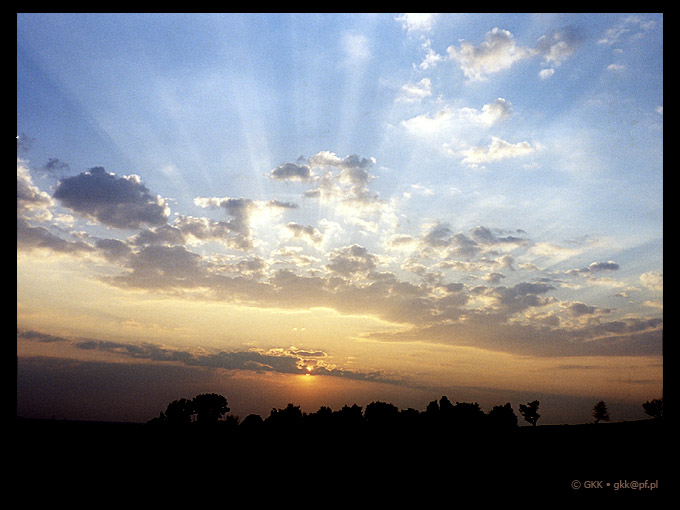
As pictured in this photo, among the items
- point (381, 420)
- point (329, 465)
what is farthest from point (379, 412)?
point (329, 465)

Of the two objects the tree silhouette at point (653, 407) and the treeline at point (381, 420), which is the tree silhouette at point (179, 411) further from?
the tree silhouette at point (653, 407)

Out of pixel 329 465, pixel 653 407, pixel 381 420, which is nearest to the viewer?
pixel 329 465

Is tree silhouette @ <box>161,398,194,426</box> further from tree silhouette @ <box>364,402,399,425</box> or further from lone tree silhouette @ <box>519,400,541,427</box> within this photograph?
lone tree silhouette @ <box>519,400,541,427</box>

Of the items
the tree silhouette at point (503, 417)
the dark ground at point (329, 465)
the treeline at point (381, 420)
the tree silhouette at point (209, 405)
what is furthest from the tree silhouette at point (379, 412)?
the tree silhouette at point (209, 405)

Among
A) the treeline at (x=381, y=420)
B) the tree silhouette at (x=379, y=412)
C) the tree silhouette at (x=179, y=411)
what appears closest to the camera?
the treeline at (x=381, y=420)

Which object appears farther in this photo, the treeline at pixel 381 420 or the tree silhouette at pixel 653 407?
the tree silhouette at pixel 653 407

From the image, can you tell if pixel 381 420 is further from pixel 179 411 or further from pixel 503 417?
pixel 179 411

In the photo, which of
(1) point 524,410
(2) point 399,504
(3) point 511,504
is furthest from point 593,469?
(1) point 524,410

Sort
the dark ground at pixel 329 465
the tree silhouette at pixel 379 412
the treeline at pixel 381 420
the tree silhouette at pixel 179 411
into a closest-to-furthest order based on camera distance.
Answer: the dark ground at pixel 329 465 < the treeline at pixel 381 420 < the tree silhouette at pixel 379 412 < the tree silhouette at pixel 179 411

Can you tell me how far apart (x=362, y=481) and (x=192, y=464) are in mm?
15959

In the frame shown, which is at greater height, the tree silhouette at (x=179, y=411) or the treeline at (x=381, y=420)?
the treeline at (x=381, y=420)

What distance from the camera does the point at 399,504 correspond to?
35719mm
